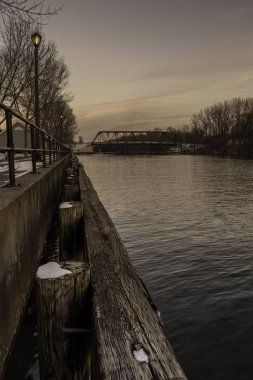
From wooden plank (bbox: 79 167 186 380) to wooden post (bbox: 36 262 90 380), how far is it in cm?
17

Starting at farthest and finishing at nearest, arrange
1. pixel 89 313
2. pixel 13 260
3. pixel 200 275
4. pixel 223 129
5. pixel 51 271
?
pixel 223 129
pixel 200 275
pixel 13 260
pixel 89 313
pixel 51 271

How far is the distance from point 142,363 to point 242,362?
457 centimetres

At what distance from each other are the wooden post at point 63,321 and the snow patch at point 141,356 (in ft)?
2.72

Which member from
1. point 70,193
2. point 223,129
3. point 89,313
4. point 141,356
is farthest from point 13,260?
point 223,129

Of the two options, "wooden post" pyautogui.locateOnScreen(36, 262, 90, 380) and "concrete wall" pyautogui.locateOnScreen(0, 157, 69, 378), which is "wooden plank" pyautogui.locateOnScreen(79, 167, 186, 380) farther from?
"concrete wall" pyautogui.locateOnScreen(0, 157, 69, 378)

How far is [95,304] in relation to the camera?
8.67 feet

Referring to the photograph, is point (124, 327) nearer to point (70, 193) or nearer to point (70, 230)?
point (70, 230)

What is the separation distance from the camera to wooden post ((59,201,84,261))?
225 inches

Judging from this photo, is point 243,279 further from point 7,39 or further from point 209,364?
point 7,39

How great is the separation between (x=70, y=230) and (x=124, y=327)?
11.9ft

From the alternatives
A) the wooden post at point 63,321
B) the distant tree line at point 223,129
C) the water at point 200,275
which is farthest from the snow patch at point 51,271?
the distant tree line at point 223,129

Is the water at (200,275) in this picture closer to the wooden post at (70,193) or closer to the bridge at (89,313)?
the wooden post at (70,193)

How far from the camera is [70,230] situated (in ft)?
19.1

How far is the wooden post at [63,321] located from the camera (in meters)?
2.73
